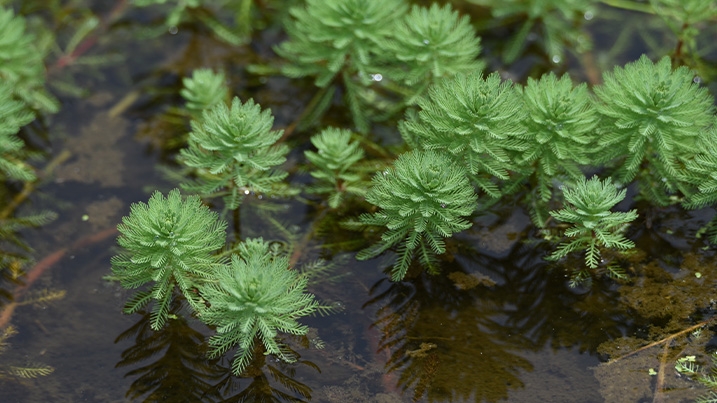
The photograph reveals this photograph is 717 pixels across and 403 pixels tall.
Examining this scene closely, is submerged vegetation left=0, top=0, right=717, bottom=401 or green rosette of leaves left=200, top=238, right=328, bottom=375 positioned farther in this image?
submerged vegetation left=0, top=0, right=717, bottom=401

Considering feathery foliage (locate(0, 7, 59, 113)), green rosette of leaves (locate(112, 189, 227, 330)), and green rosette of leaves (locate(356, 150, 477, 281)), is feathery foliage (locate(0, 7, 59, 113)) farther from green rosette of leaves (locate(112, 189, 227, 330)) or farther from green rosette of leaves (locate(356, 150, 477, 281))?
green rosette of leaves (locate(356, 150, 477, 281))

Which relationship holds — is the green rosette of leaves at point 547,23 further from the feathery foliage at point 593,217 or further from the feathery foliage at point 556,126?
the feathery foliage at point 593,217

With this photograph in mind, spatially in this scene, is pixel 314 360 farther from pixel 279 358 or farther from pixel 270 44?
pixel 270 44

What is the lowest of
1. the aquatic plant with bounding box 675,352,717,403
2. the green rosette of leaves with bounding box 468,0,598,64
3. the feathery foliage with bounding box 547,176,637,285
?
the aquatic plant with bounding box 675,352,717,403

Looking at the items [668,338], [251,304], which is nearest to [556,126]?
[668,338]

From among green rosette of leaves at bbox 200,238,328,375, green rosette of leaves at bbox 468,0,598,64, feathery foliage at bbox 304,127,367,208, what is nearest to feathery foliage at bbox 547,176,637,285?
feathery foliage at bbox 304,127,367,208

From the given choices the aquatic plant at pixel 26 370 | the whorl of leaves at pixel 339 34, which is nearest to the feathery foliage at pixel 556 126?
the whorl of leaves at pixel 339 34
